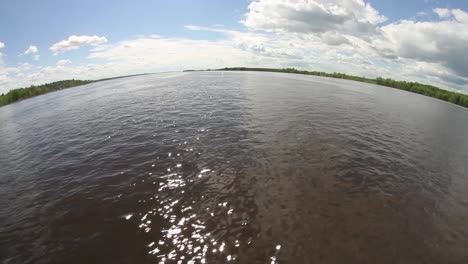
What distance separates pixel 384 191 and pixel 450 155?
1716 centimetres

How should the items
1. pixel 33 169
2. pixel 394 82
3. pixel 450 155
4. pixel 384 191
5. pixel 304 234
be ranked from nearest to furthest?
pixel 304 234 < pixel 384 191 < pixel 33 169 < pixel 450 155 < pixel 394 82

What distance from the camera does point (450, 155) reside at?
1075 inches

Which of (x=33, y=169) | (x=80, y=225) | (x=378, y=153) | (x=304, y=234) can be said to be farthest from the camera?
(x=378, y=153)

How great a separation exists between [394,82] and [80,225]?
17832 centimetres

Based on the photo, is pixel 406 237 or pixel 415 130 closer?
pixel 406 237

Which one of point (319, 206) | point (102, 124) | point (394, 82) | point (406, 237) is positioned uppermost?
point (394, 82)

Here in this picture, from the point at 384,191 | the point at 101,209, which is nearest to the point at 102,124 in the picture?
the point at 101,209

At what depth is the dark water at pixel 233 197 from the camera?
11625 millimetres

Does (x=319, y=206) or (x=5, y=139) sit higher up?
(x=5, y=139)

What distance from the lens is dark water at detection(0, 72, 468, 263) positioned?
11.6m

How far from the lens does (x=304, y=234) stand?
1233cm

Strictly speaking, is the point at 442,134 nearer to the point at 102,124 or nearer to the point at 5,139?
the point at 102,124

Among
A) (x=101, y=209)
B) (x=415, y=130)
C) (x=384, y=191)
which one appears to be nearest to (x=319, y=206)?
(x=384, y=191)

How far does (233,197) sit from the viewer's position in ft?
50.4
